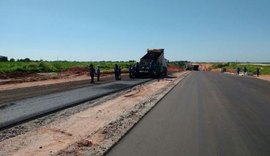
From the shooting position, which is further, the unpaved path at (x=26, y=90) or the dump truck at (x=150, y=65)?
the dump truck at (x=150, y=65)

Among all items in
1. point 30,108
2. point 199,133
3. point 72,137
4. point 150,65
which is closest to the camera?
point 199,133

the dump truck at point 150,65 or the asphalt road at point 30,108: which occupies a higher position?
the dump truck at point 150,65

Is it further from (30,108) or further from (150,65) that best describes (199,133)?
(150,65)

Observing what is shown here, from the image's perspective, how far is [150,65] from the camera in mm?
41750

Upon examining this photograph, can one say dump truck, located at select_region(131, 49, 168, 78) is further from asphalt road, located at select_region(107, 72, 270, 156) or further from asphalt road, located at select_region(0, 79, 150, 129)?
asphalt road, located at select_region(107, 72, 270, 156)

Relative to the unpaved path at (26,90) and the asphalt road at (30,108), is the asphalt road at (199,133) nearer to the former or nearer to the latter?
the asphalt road at (30,108)

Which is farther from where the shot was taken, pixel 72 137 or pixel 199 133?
pixel 72 137

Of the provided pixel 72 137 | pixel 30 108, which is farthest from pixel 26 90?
pixel 72 137

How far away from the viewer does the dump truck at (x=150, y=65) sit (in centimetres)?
4194

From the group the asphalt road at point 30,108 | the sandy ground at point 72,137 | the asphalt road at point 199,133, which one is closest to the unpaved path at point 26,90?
the asphalt road at point 30,108

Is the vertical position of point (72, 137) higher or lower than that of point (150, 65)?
lower

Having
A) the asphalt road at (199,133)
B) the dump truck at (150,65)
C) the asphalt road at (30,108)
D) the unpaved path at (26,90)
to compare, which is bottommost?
the unpaved path at (26,90)

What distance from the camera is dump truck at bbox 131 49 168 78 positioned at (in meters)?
41.9

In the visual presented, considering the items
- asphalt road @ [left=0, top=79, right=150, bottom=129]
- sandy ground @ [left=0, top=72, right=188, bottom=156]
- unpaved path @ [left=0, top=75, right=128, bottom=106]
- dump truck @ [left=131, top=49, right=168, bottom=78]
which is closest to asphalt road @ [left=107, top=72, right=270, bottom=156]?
sandy ground @ [left=0, top=72, right=188, bottom=156]
